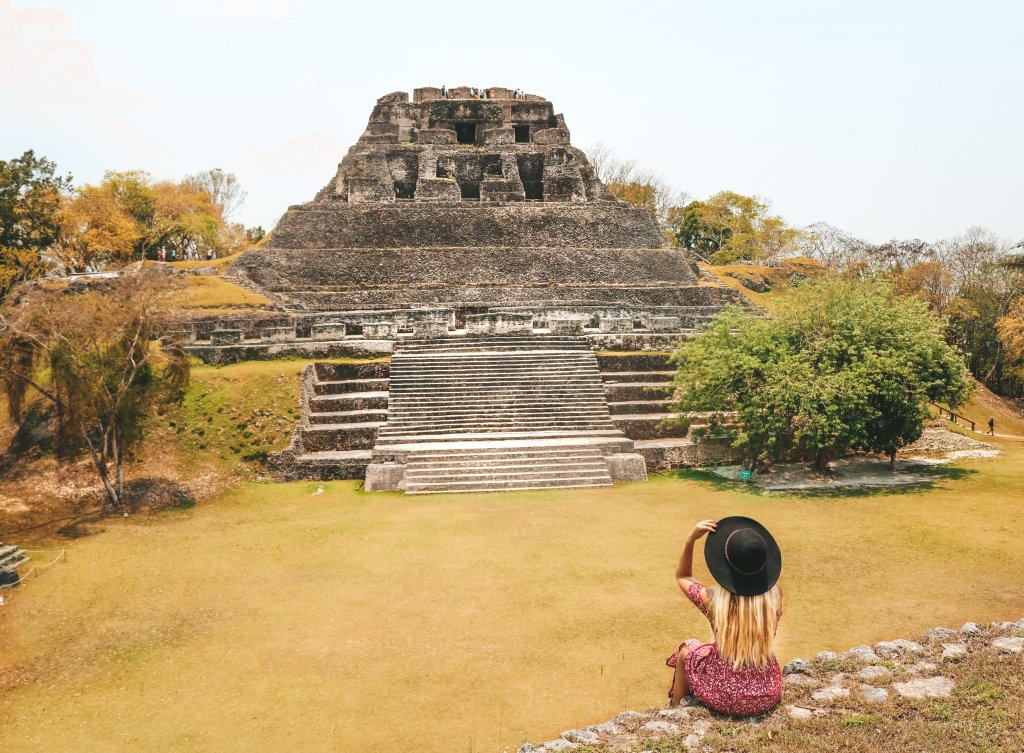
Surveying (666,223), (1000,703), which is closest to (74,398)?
(1000,703)

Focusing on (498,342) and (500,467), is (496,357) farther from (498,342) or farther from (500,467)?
(500,467)

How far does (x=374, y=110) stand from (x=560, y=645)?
120ft

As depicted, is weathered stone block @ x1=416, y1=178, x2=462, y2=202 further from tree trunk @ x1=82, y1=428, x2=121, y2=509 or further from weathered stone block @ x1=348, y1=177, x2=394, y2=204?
tree trunk @ x1=82, y1=428, x2=121, y2=509

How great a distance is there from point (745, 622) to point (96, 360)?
12091 mm

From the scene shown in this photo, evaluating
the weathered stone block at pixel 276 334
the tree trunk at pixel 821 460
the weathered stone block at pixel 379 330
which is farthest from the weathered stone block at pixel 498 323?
the tree trunk at pixel 821 460

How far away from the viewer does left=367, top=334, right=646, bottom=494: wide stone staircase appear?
14188mm

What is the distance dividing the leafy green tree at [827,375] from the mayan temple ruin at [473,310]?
1.78 meters

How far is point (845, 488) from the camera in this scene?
529 inches

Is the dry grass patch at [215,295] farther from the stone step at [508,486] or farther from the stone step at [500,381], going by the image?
the stone step at [508,486]

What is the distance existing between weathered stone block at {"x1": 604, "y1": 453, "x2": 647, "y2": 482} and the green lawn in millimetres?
A: 1877

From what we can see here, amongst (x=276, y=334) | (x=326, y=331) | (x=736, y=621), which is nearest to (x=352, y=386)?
(x=326, y=331)

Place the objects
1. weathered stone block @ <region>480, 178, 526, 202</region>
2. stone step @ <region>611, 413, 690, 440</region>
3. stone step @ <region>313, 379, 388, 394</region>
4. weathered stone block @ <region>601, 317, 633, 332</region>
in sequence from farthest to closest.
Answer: weathered stone block @ <region>480, 178, 526, 202</region> → weathered stone block @ <region>601, 317, 633, 332</region> → stone step @ <region>313, 379, 388, 394</region> → stone step @ <region>611, 413, 690, 440</region>

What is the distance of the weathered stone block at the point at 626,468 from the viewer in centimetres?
1465

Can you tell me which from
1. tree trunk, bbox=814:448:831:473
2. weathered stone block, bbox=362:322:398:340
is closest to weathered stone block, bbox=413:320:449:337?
weathered stone block, bbox=362:322:398:340
